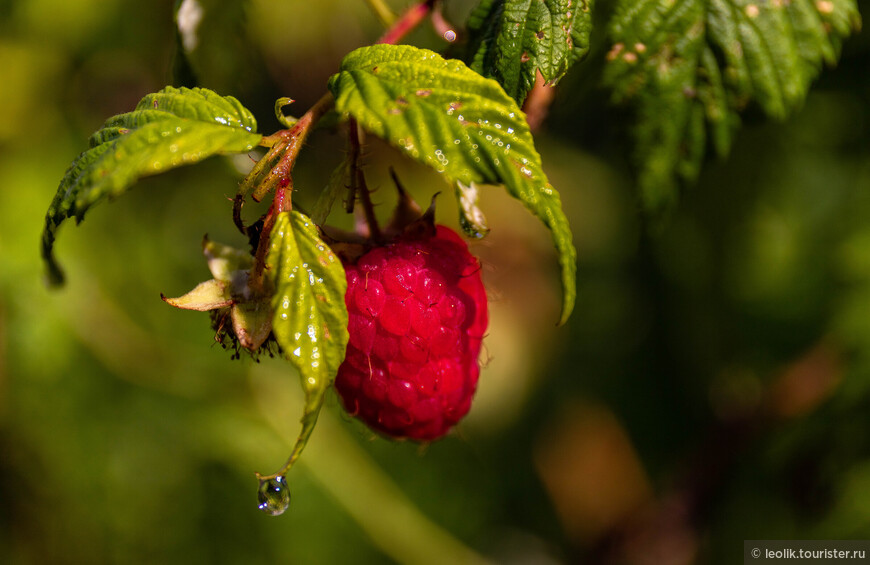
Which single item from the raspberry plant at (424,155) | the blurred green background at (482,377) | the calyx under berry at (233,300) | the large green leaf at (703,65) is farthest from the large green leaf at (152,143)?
the blurred green background at (482,377)

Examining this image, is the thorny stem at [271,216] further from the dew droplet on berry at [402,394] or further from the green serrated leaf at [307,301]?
the dew droplet on berry at [402,394]

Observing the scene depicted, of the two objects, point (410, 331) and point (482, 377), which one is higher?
point (410, 331)

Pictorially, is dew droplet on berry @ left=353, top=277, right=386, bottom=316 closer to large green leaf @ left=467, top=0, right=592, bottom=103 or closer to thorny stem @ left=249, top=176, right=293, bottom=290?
thorny stem @ left=249, top=176, right=293, bottom=290

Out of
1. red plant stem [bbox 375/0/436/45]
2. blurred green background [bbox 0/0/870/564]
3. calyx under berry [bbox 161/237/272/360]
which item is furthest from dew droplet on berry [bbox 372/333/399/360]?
blurred green background [bbox 0/0/870/564]

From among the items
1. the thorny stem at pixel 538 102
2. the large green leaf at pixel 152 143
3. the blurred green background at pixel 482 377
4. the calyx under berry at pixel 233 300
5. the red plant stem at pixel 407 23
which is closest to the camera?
the large green leaf at pixel 152 143

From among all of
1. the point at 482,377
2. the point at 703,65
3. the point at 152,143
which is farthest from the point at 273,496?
the point at 482,377

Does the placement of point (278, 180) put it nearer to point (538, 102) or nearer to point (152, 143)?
point (152, 143)

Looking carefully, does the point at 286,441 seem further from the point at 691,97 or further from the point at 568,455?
the point at 691,97
